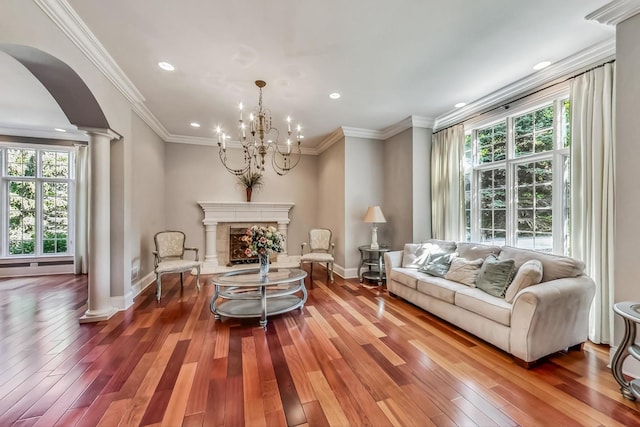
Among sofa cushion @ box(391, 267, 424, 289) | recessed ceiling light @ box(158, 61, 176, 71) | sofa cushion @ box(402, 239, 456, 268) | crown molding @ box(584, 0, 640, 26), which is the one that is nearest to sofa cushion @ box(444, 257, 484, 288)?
sofa cushion @ box(391, 267, 424, 289)

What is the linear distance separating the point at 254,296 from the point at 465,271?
2542 millimetres

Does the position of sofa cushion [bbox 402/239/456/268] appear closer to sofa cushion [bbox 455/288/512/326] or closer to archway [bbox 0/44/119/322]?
sofa cushion [bbox 455/288/512/326]

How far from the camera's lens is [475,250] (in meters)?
3.30

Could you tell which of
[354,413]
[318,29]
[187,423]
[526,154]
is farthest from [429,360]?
[318,29]

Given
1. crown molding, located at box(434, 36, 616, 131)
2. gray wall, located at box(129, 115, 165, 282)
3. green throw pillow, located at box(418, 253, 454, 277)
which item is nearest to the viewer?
crown molding, located at box(434, 36, 616, 131)

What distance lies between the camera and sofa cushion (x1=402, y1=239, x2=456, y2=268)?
146 inches

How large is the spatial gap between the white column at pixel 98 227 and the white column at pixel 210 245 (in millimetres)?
2384

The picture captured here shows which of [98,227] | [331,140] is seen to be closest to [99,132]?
[98,227]

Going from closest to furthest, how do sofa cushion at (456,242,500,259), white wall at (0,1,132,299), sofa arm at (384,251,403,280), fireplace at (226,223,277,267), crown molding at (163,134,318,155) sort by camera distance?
white wall at (0,1,132,299)
sofa cushion at (456,242,500,259)
sofa arm at (384,251,403,280)
crown molding at (163,134,318,155)
fireplace at (226,223,277,267)

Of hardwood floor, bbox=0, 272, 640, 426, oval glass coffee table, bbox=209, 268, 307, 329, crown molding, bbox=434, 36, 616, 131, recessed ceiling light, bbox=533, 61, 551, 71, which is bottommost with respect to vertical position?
hardwood floor, bbox=0, 272, 640, 426

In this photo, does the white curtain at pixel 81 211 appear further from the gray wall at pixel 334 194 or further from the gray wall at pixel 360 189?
the gray wall at pixel 360 189

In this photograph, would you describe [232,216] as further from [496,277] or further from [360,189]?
[496,277]

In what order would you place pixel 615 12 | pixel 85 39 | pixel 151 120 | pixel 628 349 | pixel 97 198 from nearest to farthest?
1. pixel 628 349
2. pixel 615 12
3. pixel 85 39
4. pixel 97 198
5. pixel 151 120

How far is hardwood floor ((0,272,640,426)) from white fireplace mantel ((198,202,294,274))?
2.34 metres
